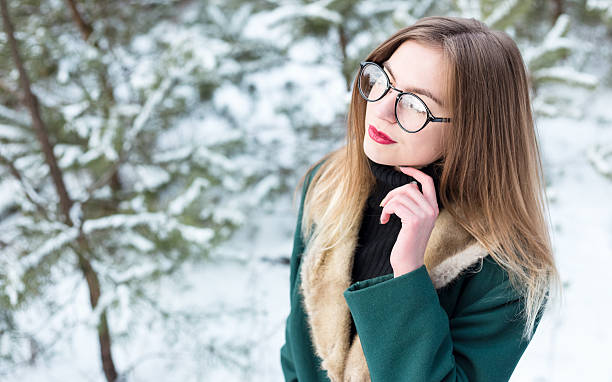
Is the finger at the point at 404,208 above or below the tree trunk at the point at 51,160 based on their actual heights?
above

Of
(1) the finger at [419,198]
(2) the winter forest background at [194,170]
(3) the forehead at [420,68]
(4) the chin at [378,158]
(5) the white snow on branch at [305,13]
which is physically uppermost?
(3) the forehead at [420,68]

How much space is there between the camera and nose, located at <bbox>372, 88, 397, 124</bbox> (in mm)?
874

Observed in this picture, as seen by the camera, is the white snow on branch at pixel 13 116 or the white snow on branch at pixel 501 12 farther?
the white snow on branch at pixel 501 12

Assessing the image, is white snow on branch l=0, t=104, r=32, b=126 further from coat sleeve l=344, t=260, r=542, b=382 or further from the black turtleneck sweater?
coat sleeve l=344, t=260, r=542, b=382

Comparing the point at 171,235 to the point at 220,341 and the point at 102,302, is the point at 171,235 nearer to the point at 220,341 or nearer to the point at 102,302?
the point at 102,302

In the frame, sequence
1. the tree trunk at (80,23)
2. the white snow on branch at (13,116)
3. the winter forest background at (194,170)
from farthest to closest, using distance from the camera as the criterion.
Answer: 1. the tree trunk at (80,23)
2. the white snow on branch at (13,116)
3. the winter forest background at (194,170)

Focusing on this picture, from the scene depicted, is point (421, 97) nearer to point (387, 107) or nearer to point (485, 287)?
point (387, 107)

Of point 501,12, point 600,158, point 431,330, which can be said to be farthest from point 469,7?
point 431,330

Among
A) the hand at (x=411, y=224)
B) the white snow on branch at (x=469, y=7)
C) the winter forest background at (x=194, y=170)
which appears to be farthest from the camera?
the white snow on branch at (x=469, y=7)

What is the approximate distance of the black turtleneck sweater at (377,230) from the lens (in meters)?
0.95

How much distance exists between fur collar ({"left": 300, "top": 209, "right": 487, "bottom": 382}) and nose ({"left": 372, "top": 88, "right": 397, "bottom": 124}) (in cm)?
25

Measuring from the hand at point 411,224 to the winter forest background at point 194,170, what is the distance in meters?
1.15

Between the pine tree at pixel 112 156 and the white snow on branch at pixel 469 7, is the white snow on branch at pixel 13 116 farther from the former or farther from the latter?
the white snow on branch at pixel 469 7

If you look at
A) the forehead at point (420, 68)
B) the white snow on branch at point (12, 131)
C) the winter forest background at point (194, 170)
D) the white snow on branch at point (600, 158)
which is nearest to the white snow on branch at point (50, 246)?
the winter forest background at point (194, 170)
